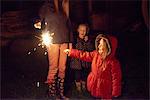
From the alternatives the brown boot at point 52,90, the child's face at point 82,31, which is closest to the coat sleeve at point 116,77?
the child's face at point 82,31

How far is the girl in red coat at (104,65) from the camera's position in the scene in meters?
4.18

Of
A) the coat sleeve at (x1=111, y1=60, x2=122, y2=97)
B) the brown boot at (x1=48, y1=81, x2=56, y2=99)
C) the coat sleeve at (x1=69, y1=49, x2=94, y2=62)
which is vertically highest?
the coat sleeve at (x1=69, y1=49, x2=94, y2=62)

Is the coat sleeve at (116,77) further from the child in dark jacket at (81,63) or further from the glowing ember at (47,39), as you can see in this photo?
the glowing ember at (47,39)

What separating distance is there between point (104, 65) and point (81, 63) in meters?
0.31

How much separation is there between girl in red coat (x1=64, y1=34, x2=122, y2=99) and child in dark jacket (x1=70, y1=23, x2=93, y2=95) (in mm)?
73

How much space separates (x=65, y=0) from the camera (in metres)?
4.28

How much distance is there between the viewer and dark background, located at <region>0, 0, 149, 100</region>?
4.42 metres

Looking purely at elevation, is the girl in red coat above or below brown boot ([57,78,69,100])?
above

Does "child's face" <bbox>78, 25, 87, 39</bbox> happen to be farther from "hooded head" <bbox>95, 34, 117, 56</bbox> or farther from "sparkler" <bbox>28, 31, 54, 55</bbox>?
"sparkler" <bbox>28, 31, 54, 55</bbox>

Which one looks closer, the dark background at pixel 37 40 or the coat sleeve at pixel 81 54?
the coat sleeve at pixel 81 54

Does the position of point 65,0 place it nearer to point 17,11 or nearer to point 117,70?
point 17,11

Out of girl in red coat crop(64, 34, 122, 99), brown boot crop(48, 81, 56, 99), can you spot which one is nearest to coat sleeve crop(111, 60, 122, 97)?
girl in red coat crop(64, 34, 122, 99)

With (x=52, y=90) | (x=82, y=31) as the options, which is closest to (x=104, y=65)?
(x=82, y=31)

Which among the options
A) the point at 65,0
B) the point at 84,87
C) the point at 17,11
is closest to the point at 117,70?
the point at 84,87
